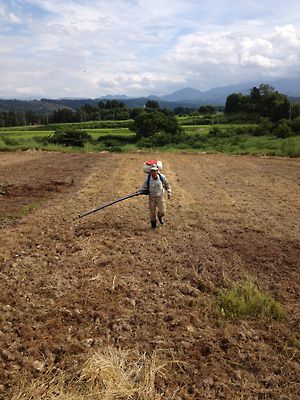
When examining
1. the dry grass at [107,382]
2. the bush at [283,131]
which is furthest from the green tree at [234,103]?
the dry grass at [107,382]

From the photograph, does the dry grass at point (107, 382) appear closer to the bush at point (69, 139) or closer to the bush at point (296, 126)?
the bush at point (296, 126)

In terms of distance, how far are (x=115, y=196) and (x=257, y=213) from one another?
4173mm

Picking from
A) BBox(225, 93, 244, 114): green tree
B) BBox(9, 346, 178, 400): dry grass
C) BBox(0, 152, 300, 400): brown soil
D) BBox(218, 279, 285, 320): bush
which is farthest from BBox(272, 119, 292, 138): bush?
BBox(9, 346, 178, 400): dry grass

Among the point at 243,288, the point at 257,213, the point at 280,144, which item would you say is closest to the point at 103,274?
the point at 243,288

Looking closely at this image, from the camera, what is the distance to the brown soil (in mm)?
4488

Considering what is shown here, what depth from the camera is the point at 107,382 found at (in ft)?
13.5

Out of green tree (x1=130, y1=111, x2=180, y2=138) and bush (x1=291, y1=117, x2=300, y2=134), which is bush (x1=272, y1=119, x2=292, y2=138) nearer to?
bush (x1=291, y1=117, x2=300, y2=134)

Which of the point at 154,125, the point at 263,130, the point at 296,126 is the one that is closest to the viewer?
the point at 296,126

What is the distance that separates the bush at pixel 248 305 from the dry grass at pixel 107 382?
1.40m

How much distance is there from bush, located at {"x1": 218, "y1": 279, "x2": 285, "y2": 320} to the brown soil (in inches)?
5.6

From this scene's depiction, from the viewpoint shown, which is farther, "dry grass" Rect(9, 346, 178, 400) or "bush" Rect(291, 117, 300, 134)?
"bush" Rect(291, 117, 300, 134)

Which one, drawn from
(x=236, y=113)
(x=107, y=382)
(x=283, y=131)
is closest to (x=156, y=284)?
(x=107, y=382)

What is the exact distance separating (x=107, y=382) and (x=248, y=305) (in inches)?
90.1

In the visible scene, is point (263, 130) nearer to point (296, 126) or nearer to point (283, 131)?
point (296, 126)
